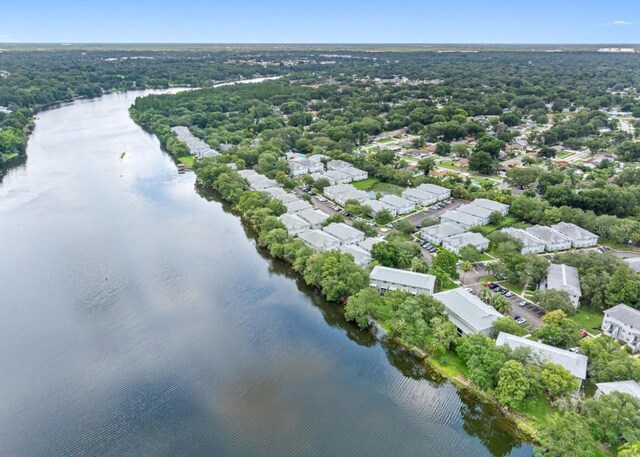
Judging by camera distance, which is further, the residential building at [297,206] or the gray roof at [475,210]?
the residential building at [297,206]

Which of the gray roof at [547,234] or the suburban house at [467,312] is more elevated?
the suburban house at [467,312]

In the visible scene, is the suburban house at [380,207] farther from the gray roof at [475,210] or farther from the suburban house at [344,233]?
the gray roof at [475,210]

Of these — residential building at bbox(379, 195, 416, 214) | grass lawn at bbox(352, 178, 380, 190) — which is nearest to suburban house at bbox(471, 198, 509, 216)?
residential building at bbox(379, 195, 416, 214)

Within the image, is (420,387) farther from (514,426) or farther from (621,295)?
(621,295)

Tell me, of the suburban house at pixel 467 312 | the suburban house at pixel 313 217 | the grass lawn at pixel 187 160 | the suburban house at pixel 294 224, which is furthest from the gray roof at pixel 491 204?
the grass lawn at pixel 187 160

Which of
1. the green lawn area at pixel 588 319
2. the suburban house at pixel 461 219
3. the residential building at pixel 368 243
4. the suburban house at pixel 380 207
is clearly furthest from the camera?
the suburban house at pixel 380 207

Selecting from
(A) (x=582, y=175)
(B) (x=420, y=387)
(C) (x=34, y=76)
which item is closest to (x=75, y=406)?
(B) (x=420, y=387)
